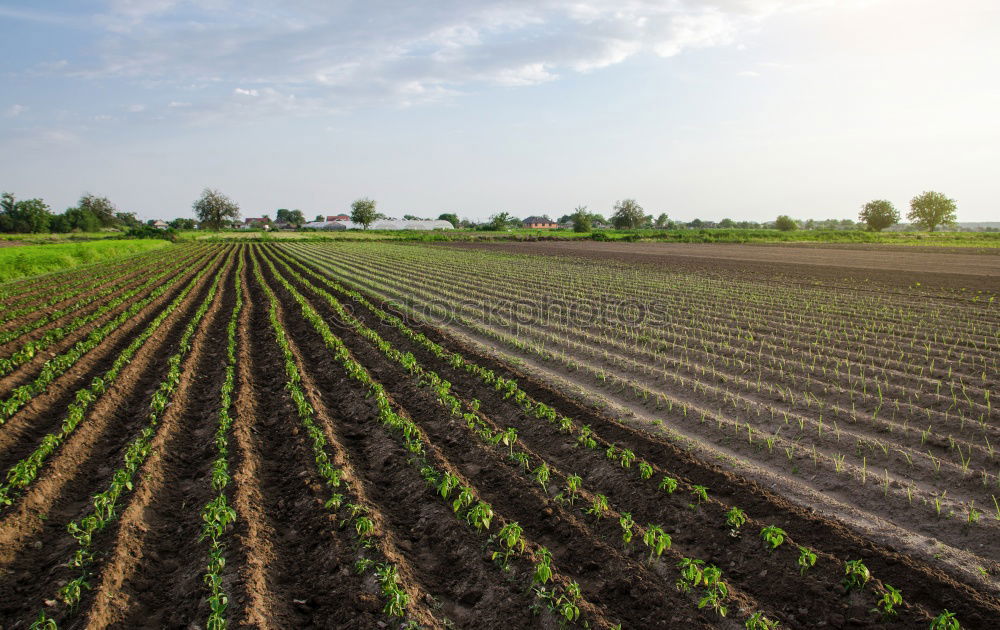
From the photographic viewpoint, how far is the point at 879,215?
3996 inches

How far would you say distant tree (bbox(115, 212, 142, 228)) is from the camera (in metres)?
123

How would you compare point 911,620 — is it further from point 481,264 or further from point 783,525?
point 481,264

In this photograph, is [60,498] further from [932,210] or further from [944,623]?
[932,210]

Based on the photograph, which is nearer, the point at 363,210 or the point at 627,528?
the point at 627,528

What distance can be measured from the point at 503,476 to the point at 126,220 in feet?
518

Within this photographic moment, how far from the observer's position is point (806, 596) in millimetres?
4012

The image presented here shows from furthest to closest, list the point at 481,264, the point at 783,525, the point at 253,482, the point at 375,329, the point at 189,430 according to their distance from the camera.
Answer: the point at 481,264
the point at 375,329
the point at 189,430
the point at 253,482
the point at 783,525

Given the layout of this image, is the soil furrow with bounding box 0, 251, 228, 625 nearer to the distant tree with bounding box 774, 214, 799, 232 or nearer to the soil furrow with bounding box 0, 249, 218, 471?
the soil furrow with bounding box 0, 249, 218, 471

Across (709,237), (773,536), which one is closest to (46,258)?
(773,536)

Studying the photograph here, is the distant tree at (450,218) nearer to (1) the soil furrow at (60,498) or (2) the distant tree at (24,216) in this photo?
(2) the distant tree at (24,216)

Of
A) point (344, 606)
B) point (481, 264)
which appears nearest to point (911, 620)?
point (344, 606)

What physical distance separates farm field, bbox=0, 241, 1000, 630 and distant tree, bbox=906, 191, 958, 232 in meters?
113

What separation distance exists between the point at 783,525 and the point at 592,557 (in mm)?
1853

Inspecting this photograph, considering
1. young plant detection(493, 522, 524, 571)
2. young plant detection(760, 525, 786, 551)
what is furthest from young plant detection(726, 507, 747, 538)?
young plant detection(493, 522, 524, 571)
